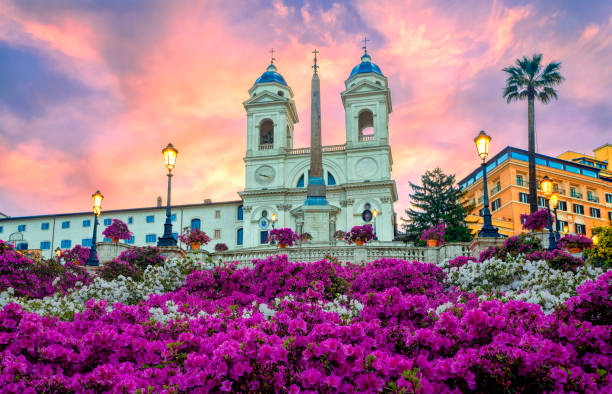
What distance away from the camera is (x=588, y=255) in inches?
735

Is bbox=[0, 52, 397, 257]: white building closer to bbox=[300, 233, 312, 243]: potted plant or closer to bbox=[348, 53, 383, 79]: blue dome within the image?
bbox=[348, 53, 383, 79]: blue dome

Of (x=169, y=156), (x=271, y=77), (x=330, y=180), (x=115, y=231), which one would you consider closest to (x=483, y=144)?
(x=169, y=156)

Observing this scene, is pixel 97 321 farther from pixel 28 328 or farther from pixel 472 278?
pixel 472 278

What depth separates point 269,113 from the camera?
226ft

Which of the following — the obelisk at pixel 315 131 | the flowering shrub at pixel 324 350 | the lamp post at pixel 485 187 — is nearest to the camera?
the flowering shrub at pixel 324 350

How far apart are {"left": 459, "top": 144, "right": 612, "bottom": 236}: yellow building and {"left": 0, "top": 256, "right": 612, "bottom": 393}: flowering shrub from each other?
69662mm

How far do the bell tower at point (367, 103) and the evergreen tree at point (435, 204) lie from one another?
7.66 m

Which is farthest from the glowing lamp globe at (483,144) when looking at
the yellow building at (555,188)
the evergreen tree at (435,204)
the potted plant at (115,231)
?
the yellow building at (555,188)

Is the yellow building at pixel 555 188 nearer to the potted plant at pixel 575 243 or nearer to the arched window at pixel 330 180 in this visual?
the arched window at pixel 330 180

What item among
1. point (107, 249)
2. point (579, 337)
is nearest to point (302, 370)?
point (579, 337)

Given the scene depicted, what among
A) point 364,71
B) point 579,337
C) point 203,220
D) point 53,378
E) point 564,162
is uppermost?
point 364,71

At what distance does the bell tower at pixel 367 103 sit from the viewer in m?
65.0

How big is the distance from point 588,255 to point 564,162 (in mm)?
70804

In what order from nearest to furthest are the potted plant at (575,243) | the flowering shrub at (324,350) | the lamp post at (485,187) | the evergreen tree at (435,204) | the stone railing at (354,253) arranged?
the flowering shrub at (324,350) → the lamp post at (485,187) → the stone railing at (354,253) → the potted plant at (575,243) → the evergreen tree at (435,204)
